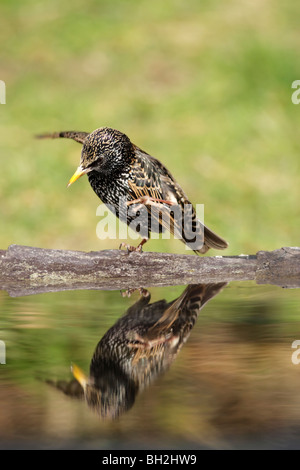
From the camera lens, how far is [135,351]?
3826mm

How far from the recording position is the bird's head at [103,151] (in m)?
5.94

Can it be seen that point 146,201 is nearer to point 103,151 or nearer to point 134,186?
point 134,186

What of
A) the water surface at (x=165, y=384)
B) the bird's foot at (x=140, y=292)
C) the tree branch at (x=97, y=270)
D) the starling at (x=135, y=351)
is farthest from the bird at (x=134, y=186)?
the water surface at (x=165, y=384)

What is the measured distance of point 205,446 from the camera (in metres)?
2.50

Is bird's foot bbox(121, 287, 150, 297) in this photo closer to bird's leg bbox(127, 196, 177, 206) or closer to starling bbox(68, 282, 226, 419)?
starling bbox(68, 282, 226, 419)

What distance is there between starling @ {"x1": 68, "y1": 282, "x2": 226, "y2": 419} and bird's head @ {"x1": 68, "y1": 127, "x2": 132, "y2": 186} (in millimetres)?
1209

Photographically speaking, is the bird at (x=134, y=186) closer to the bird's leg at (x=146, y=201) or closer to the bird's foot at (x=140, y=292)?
the bird's leg at (x=146, y=201)

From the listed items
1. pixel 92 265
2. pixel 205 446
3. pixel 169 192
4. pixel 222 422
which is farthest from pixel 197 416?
pixel 169 192

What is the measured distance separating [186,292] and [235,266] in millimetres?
968

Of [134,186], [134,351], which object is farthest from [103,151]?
[134,351]

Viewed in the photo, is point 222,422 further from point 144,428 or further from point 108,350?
point 108,350

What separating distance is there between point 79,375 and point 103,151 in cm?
297

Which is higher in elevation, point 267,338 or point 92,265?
point 92,265

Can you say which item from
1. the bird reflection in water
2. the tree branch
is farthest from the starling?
the tree branch
